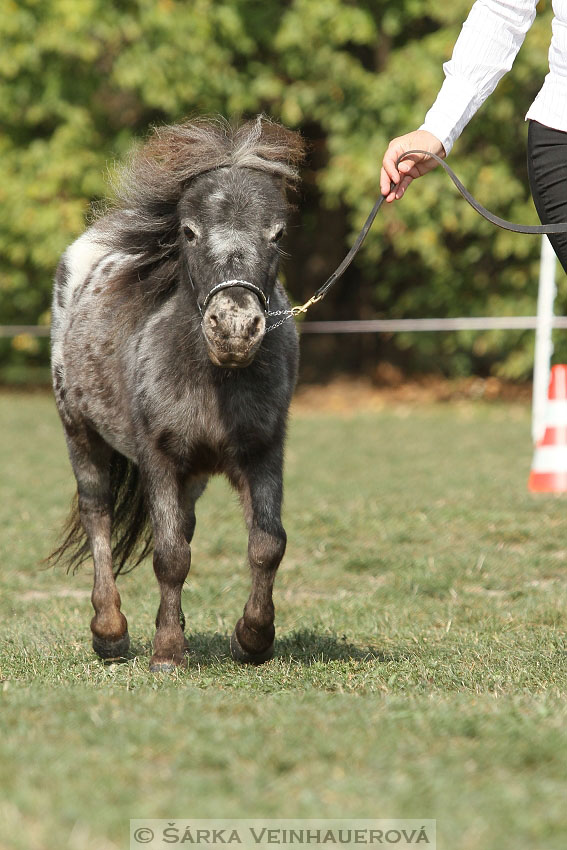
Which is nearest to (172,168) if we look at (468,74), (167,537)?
(468,74)

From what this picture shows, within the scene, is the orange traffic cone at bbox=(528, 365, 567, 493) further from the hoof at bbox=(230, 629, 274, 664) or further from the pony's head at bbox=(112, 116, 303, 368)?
the pony's head at bbox=(112, 116, 303, 368)

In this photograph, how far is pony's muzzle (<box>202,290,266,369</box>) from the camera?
14.0ft

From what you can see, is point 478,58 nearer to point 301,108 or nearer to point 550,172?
point 550,172

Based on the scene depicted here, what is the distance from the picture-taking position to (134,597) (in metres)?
6.84

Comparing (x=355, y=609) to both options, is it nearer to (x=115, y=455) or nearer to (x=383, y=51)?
(x=115, y=455)

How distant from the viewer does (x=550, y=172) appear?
14.2ft

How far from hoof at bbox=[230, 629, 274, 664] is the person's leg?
201 cm

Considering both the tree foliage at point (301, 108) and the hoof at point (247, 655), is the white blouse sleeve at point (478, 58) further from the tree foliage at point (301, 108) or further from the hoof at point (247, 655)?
the tree foliage at point (301, 108)

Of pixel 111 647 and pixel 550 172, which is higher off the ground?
pixel 550 172

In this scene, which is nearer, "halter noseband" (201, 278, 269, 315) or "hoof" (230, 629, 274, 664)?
"halter noseband" (201, 278, 269, 315)

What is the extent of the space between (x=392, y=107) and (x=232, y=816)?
16099mm

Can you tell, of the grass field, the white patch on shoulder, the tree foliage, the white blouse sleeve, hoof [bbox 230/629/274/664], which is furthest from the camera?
the tree foliage

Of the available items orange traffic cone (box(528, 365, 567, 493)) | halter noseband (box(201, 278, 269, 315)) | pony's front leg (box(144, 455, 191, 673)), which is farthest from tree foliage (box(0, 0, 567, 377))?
halter noseband (box(201, 278, 269, 315))

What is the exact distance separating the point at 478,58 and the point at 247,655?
2570mm
